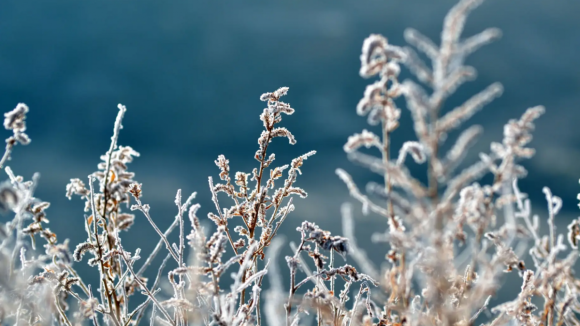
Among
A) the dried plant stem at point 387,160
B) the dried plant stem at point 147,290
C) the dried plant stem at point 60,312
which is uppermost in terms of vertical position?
the dried plant stem at point 387,160

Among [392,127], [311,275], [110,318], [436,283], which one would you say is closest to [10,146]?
[110,318]

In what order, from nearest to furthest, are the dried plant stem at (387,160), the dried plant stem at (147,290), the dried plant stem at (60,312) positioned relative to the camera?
the dried plant stem at (387,160) → the dried plant stem at (147,290) → the dried plant stem at (60,312)

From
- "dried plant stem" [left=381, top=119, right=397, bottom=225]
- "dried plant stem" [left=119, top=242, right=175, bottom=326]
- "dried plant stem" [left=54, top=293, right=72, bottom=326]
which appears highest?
"dried plant stem" [left=381, top=119, right=397, bottom=225]

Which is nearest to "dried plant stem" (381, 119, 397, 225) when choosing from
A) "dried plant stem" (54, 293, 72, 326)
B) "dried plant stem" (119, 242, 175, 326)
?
"dried plant stem" (119, 242, 175, 326)

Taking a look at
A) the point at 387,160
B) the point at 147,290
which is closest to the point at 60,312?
the point at 147,290

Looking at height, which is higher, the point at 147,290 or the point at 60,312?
the point at 147,290

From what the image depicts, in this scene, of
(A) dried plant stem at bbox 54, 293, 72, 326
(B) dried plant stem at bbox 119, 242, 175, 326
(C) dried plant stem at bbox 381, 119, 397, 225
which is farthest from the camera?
(A) dried plant stem at bbox 54, 293, 72, 326

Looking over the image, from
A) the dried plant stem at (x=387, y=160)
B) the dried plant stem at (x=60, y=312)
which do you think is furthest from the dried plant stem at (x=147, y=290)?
the dried plant stem at (x=387, y=160)

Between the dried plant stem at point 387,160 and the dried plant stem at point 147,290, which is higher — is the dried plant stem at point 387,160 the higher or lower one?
the higher one

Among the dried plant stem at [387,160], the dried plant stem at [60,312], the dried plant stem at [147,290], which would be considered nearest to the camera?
the dried plant stem at [387,160]

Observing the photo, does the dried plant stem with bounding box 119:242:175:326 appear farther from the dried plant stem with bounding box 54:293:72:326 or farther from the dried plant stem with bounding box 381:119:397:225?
the dried plant stem with bounding box 381:119:397:225

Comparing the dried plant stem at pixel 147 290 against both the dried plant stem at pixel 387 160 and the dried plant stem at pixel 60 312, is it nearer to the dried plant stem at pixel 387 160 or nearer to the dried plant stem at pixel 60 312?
the dried plant stem at pixel 60 312

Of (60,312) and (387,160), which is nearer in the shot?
(387,160)

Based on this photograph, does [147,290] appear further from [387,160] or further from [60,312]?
[387,160]
